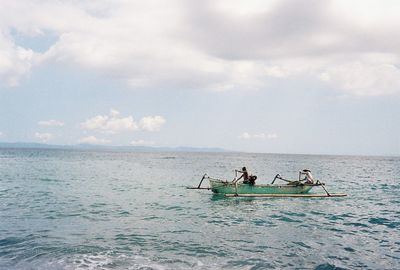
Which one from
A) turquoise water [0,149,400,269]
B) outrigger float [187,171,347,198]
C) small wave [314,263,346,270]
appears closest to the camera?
small wave [314,263,346,270]

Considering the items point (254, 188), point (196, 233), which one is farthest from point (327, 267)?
point (254, 188)

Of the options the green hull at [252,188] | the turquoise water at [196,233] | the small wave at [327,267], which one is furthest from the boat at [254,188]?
the small wave at [327,267]

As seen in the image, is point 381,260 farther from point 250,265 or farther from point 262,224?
point 262,224

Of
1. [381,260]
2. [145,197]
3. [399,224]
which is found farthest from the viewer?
[145,197]

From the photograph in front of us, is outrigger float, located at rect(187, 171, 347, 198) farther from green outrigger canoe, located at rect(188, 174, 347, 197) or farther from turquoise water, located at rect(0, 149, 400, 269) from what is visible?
turquoise water, located at rect(0, 149, 400, 269)

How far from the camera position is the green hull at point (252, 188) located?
108 ft

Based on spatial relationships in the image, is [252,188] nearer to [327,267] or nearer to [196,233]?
[196,233]

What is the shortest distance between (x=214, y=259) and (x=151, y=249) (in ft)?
10.6

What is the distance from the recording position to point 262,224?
22750 mm

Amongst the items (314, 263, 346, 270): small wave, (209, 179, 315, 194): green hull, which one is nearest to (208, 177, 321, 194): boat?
(209, 179, 315, 194): green hull

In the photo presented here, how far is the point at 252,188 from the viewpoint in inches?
1304

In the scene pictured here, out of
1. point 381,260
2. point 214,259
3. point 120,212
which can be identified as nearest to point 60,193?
point 120,212

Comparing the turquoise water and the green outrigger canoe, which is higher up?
the green outrigger canoe

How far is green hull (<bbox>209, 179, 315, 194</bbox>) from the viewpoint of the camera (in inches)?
1302
